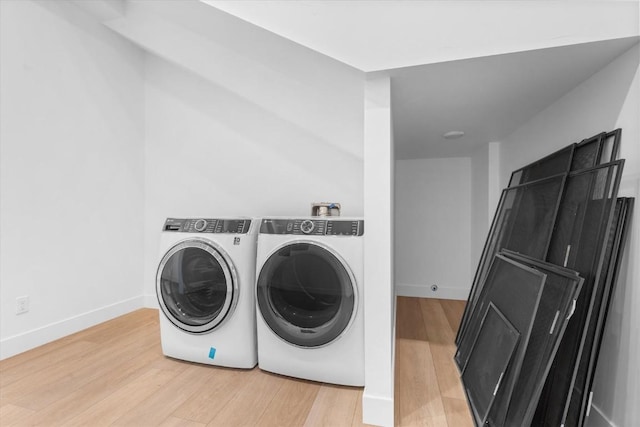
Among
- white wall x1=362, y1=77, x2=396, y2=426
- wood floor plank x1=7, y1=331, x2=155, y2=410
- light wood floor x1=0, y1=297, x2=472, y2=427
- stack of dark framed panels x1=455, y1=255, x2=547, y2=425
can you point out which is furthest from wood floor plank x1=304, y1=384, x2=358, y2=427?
wood floor plank x1=7, y1=331, x2=155, y2=410

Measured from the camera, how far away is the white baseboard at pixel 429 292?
3.25m

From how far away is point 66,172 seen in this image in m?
2.31

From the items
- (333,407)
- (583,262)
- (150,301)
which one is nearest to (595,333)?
(583,262)

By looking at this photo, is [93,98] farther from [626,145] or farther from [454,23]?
[626,145]

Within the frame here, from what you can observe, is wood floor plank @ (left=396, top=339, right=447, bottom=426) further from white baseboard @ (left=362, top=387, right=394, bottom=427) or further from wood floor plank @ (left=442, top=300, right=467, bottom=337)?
wood floor plank @ (left=442, top=300, right=467, bottom=337)

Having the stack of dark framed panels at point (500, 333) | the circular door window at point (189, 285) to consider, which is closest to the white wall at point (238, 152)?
the circular door window at point (189, 285)

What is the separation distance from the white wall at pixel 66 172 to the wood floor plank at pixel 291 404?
6.09ft

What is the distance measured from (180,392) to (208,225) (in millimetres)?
939

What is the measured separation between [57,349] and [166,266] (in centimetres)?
105

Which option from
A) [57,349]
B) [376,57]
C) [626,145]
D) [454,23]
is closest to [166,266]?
[57,349]

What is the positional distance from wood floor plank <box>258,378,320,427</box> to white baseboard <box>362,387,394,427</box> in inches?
11.7

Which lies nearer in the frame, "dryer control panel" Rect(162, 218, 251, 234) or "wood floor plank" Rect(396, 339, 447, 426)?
"wood floor plank" Rect(396, 339, 447, 426)

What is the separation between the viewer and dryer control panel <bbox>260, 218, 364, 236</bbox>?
1642 millimetres

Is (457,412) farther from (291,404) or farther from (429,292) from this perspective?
(429,292)
